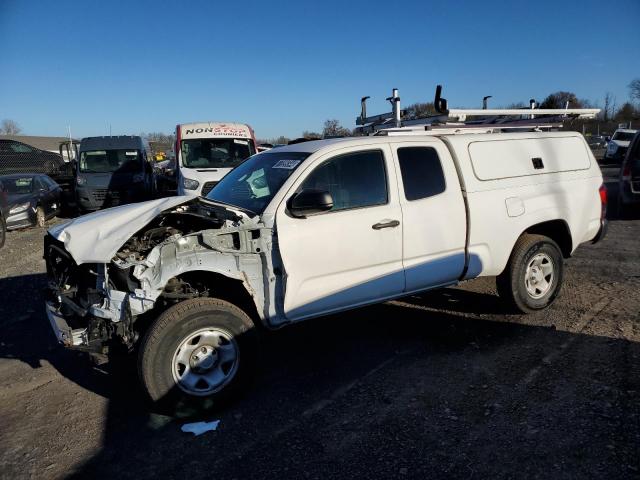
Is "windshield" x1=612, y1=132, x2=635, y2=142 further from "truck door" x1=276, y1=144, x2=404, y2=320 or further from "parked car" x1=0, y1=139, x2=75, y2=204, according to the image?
"truck door" x1=276, y1=144, x2=404, y2=320

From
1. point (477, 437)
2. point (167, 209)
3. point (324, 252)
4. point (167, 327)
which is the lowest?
point (477, 437)

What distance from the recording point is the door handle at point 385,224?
13.2ft

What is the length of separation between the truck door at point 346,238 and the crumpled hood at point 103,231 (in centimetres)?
102

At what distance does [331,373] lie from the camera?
4059 millimetres

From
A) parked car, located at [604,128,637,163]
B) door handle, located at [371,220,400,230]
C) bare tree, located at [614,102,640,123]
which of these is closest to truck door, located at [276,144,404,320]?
door handle, located at [371,220,400,230]

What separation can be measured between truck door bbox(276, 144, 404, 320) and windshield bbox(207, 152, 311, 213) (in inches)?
8.8

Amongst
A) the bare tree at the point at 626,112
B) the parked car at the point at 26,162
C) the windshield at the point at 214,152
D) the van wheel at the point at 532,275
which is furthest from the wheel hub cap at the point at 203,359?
the bare tree at the point at 626,112

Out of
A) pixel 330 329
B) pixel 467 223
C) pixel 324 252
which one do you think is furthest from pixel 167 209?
pixel 467 223

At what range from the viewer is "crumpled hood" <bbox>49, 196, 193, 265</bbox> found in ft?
10.9

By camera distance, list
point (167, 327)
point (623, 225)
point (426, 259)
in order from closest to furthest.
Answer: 1. point (167, 327)
2. point (426, 259)
3. point (623, 225)

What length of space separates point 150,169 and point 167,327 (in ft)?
43.6

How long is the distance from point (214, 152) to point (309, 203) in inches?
350

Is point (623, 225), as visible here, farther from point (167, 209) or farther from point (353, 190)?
point (167, 209)

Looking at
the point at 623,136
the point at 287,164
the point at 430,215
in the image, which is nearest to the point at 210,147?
the point at 287,164
